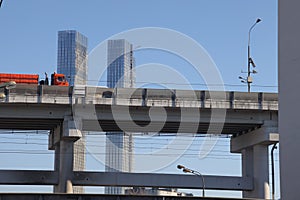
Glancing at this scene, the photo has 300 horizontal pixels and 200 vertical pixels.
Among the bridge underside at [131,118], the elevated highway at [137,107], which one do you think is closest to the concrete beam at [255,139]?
the bridge underside at [131,118]

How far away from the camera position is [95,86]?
61906 mm

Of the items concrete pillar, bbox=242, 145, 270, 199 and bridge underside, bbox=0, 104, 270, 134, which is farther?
concrete pillar, bbox=242, 145, 270, 199

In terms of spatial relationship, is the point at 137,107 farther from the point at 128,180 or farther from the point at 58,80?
the point at 58,80

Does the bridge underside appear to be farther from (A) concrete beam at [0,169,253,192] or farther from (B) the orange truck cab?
(A) concrete beam at [0,169,253,192]

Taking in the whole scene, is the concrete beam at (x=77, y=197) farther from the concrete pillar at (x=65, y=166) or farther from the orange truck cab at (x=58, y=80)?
the orange truck cab at (x=58, y=80)

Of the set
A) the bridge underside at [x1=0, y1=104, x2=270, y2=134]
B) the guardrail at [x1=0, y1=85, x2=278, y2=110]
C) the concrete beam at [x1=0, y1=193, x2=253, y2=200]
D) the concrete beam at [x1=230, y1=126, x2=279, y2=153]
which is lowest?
the concrete beam at [x1=0, y1=193, x2=253, y2=200]

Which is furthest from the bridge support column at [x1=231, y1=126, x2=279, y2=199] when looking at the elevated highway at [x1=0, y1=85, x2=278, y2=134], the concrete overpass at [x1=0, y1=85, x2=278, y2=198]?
the elevated highway at [x1=0, y1=85, x2=278, y2=134]

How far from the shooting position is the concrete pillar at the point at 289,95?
19.9m

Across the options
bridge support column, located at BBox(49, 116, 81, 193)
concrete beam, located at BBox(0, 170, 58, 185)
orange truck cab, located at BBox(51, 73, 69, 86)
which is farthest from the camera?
orange truck cab, located at BBox(51, 73, 69, 86)

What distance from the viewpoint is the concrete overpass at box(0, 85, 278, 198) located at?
61.2 metres

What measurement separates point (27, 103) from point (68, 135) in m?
5.64

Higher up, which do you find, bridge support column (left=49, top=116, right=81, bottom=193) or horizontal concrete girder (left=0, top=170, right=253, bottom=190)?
bridge support column (left=49, top=116, right=81, bottom=193)

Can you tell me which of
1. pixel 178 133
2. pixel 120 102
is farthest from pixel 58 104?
pixel 178 133

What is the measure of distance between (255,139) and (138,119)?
41.4 ft
